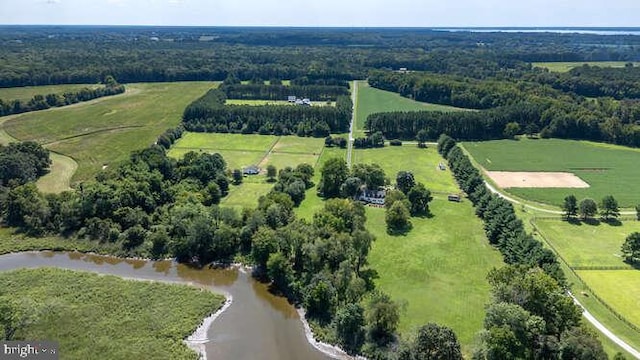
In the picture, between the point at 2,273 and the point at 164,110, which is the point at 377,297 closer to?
the point at 2,273

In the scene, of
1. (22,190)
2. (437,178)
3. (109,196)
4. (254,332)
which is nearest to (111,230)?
(109,196)

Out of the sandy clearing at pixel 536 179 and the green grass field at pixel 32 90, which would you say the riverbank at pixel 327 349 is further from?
the green grass field at pixel 32 90

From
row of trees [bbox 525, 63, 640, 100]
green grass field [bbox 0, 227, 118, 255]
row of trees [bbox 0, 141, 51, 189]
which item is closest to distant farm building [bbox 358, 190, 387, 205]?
green grass field [bbox 0, 227, 118, 255]

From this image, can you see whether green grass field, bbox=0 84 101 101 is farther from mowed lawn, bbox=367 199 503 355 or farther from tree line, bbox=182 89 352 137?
mowed lawn, bbox=367 199 503 355

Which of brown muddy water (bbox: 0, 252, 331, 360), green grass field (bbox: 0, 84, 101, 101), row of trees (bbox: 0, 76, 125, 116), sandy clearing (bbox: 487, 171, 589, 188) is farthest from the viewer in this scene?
green grass field (bbox: 0, 84, 101, 101)

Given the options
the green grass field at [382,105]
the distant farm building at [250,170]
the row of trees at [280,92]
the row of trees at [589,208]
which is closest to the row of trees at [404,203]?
the row of trees at [589,208]

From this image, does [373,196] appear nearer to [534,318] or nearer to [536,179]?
[536,179]
